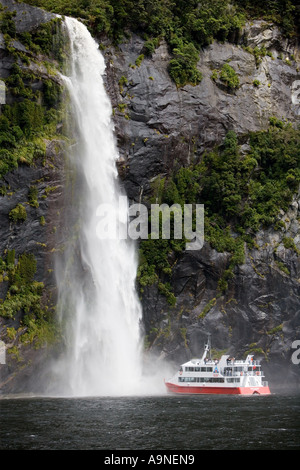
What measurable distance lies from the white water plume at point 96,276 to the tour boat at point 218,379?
3.56m

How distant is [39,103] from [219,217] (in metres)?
19.3

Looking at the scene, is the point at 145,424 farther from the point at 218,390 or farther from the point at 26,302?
the point at 218,390

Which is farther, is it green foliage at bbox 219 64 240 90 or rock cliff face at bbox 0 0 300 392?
green foliage at bbox 219 64 240 90

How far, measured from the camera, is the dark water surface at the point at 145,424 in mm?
23469

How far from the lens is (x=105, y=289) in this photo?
46.7 meters

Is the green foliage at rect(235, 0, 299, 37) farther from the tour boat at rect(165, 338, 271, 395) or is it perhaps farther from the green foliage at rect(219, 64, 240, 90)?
the tour boat at rect(165, 338, 271, 395)

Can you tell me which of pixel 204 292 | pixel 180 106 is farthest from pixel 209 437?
pixel 180 106

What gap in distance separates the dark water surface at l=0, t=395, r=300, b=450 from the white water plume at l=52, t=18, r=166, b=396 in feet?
22.0

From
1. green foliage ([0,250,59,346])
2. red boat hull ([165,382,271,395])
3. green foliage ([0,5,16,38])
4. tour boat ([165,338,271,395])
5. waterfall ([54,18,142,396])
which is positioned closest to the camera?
green foliage ([0,250,59,346])

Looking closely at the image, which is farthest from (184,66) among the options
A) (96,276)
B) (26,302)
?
(26,302)

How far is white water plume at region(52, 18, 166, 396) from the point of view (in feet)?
145

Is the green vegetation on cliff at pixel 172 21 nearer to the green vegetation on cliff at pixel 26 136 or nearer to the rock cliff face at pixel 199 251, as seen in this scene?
the rock cliff face at pixel 199 251

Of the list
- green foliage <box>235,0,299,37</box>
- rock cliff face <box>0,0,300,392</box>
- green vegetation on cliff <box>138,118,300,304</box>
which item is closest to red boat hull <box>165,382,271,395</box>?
rock cliff face <box>0,0,300,392</box>

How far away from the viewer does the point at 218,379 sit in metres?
45.6
